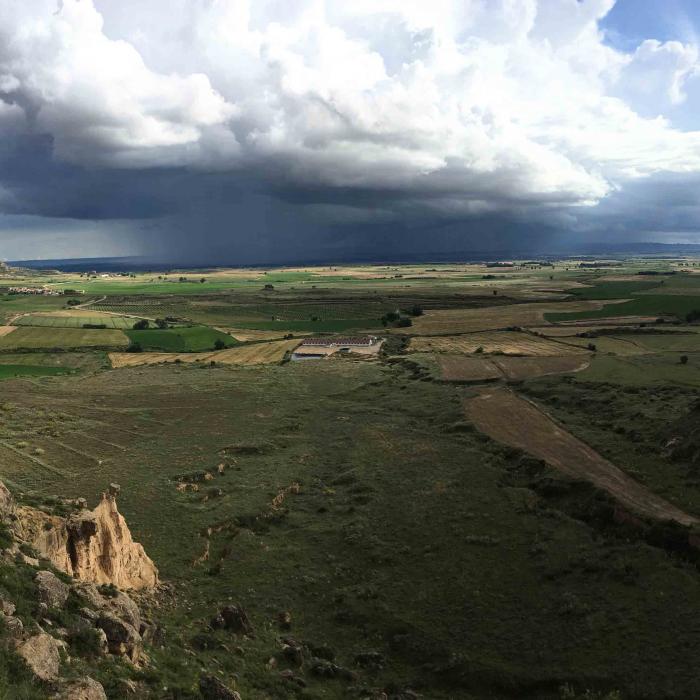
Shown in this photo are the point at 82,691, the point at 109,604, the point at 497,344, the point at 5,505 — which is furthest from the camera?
the point at 497,344

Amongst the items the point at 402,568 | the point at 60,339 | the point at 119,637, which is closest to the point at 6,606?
the point at 119,637

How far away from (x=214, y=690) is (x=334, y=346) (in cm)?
9176

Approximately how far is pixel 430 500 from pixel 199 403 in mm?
35167

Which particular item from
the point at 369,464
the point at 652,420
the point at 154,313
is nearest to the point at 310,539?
the point at 369,464

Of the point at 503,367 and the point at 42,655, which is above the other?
the point at 503,367

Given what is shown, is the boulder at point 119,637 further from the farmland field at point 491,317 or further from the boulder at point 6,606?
the farmland field at point 491,317

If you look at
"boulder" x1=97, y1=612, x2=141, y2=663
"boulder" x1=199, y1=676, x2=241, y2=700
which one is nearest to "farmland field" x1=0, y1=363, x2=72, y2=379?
"boulder" x1=97, y1=612, x2=141, y2=663

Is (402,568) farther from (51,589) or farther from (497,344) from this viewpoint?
(497,344)

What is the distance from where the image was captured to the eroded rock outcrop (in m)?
22.8

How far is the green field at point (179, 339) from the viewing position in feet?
357

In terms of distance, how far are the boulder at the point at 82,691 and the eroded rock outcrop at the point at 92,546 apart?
8.61 metres

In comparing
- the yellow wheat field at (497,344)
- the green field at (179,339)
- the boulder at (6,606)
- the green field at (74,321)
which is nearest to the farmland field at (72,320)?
the green field at (74,321)

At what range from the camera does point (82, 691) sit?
1379 centimetres

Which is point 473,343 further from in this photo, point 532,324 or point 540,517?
point 540,517
